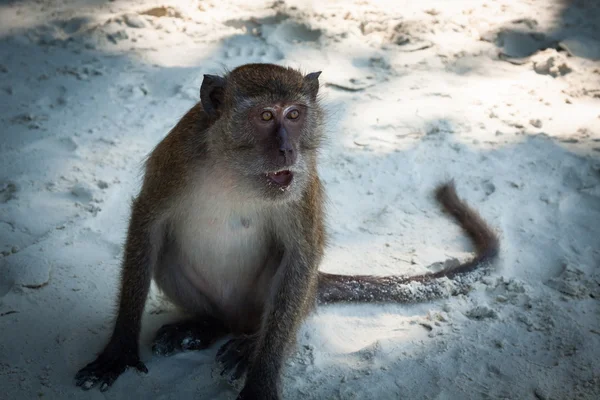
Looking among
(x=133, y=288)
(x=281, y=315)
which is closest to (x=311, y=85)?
(x=281, y=315)

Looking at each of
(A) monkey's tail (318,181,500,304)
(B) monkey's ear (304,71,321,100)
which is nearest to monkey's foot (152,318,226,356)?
(A) monkey's tail (318,181,500,304)

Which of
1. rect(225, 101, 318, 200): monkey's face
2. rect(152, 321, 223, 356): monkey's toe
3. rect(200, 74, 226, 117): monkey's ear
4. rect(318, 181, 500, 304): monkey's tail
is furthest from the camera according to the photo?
rect(318, 181, 500, 304): monkey's tail

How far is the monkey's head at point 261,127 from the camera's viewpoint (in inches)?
112

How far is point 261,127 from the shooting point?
287 centimetres

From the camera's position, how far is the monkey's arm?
3033mm

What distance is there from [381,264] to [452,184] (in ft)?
3.10

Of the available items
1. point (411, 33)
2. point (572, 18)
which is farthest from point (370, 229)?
point (572, 18)

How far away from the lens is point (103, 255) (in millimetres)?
3816

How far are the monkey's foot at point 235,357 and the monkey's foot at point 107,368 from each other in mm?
396

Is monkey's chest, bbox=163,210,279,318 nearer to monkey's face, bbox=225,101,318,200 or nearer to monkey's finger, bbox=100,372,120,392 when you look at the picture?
monkey's face, bbox=225,101,318,200

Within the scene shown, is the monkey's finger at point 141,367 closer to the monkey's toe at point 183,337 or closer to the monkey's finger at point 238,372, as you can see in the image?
the monkey's toe at point 183,337

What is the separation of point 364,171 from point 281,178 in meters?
2.10

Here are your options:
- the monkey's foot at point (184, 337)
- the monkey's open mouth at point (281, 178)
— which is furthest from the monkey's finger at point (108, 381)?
the monkey's open mouth at point (281, 178)

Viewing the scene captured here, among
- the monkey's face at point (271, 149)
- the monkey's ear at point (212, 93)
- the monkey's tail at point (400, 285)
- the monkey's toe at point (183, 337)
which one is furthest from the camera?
the monkey's tail at point (400, 285)
